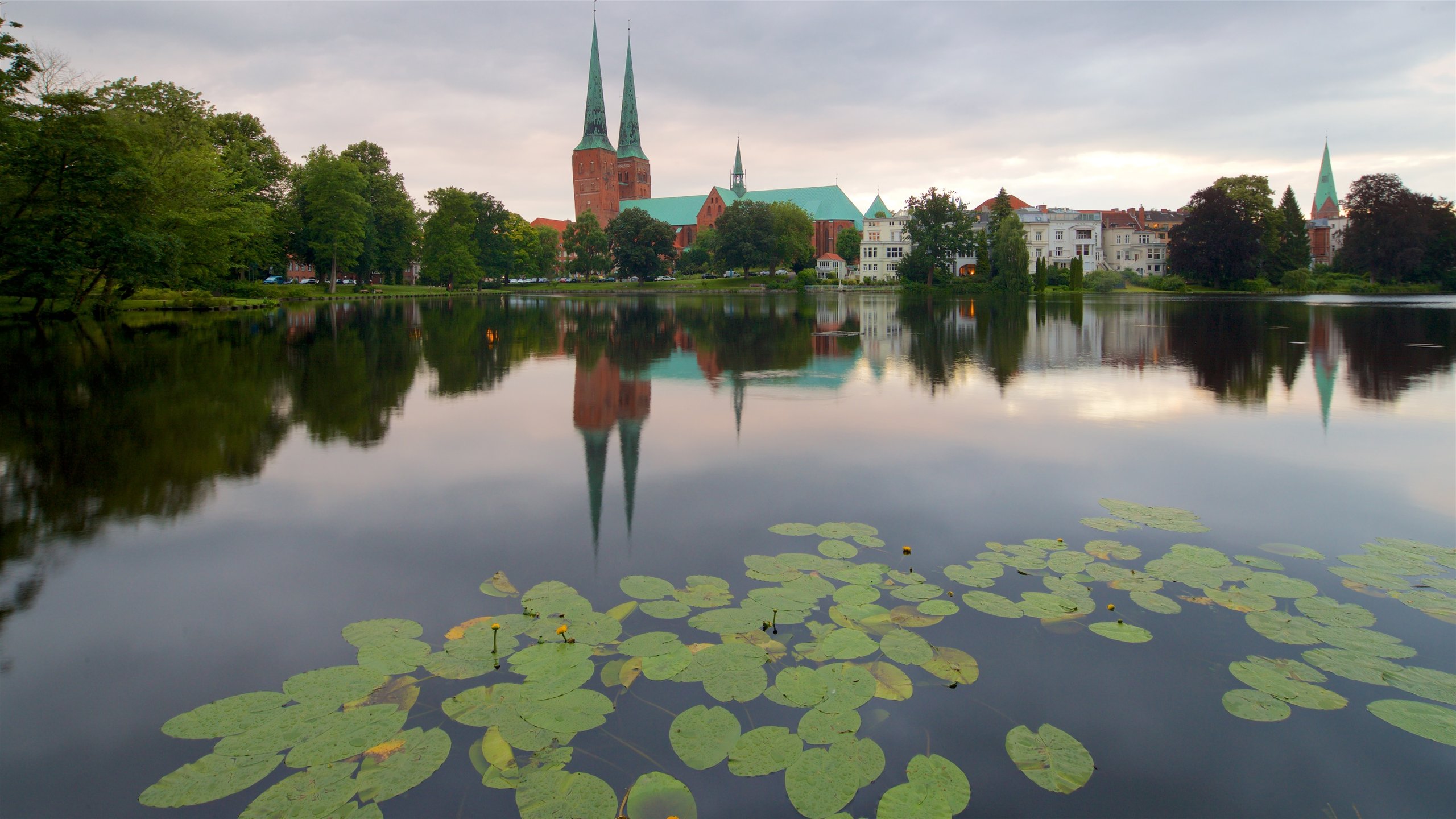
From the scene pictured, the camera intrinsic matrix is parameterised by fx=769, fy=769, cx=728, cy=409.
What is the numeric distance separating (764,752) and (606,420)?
916cm

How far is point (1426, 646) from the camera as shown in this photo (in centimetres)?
496

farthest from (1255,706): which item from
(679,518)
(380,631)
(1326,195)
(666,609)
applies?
(1326,195)

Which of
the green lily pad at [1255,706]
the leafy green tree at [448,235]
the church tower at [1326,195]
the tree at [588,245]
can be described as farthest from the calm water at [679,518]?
the church tower at [1326,195]

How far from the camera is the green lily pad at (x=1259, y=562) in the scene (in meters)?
6.28

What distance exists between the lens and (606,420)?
12.6 m

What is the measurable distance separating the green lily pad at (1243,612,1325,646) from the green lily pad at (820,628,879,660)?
2693mm

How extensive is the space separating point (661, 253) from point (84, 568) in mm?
107366

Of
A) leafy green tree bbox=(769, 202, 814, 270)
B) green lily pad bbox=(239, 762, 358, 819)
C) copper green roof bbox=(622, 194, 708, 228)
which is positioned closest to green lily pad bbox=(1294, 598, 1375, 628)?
green lily pad bbox=(239, 762, 358, 819)

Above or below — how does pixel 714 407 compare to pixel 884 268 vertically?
below

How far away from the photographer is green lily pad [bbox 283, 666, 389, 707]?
14.1 ft

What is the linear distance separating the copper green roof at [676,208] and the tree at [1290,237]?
8989cm

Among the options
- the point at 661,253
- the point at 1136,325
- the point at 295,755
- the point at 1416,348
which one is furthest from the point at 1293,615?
the point at 661,253

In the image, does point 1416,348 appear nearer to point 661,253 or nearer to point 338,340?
point 338,340

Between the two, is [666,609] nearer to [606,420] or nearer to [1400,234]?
[606,420]
